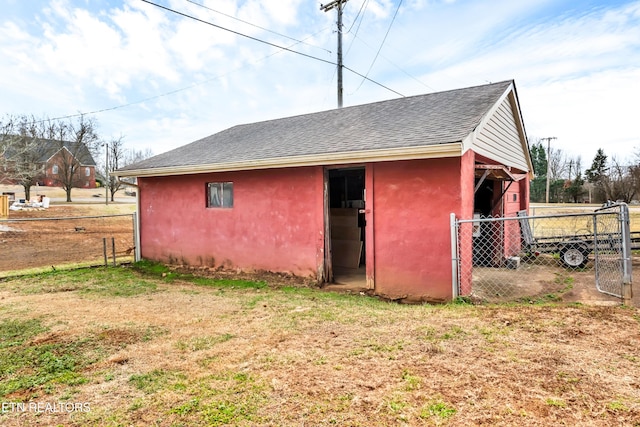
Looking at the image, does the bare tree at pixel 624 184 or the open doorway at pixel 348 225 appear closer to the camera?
the open doorway at pixel 348 225

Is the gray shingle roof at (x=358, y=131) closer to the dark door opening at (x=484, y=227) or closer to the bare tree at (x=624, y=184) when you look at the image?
the dark door opening at (x=484, y=227)

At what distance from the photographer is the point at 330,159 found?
650 centimetres

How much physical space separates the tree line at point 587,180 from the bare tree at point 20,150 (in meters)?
33.8

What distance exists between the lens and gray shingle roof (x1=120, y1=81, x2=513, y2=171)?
6.12 m

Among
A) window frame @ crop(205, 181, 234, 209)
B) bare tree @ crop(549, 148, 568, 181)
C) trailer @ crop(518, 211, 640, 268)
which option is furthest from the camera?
bare tree @ crop(549, 148, 568, 181)

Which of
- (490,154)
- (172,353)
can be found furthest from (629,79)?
(172,353)

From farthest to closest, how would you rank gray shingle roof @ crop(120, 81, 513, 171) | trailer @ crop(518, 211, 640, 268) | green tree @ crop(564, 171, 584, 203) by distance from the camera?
green tree @ crop(564, 171, 584, 203) → trailer @ crop(518, 211, 640, 268) → gray shingle roof @ crop(120, 81, 513, 171)

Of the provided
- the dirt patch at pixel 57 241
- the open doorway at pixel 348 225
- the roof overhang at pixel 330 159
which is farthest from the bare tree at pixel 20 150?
the open doorway at pixel 348 225

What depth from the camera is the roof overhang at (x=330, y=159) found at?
5.40 m

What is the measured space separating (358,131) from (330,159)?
1309 mm

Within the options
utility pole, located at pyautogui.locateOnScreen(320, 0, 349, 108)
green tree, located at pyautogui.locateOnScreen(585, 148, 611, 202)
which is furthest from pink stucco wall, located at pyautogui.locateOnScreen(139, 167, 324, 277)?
green tree, located at pyautogui.locateOnScreen(585, 148, 611, 202)

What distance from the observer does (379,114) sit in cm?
839

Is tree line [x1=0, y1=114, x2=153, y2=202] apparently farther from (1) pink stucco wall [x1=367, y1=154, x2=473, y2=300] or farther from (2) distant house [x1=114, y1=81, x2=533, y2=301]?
(1) pink stucco wall [x1=367, y1=154, x2=473, y2=300]

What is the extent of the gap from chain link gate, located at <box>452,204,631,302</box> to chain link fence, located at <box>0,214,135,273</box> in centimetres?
820
